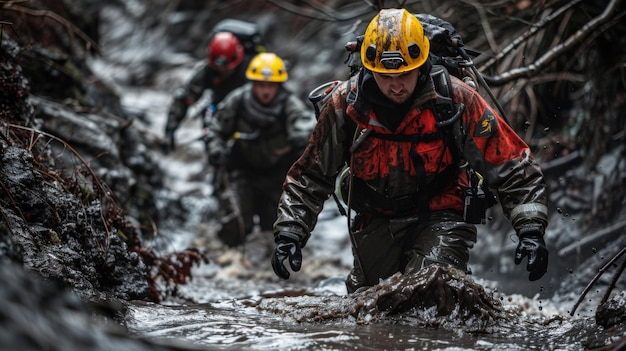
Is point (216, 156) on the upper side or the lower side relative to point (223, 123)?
lower

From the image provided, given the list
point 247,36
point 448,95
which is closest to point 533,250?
point 448,95

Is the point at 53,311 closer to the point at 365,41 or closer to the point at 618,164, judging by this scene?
the point at 365,41

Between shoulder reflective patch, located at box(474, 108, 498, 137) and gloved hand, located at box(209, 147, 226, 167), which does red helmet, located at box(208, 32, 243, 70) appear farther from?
shoulder reflective patch, located at box(474, 108, 498, 137)

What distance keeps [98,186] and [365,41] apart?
2124 mm

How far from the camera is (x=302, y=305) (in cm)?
402

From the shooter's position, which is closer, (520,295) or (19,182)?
(19,182)

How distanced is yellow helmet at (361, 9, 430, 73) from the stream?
53.5 inches

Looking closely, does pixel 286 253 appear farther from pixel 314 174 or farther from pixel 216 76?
pixel 216 76

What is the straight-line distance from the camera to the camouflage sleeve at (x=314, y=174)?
4273 millimetres

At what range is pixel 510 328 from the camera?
365 cm

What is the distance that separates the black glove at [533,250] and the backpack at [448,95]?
406 millimetres

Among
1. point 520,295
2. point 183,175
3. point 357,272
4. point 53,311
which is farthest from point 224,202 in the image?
point 53,311

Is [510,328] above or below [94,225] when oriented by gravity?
below

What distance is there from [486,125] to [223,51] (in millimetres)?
6537
